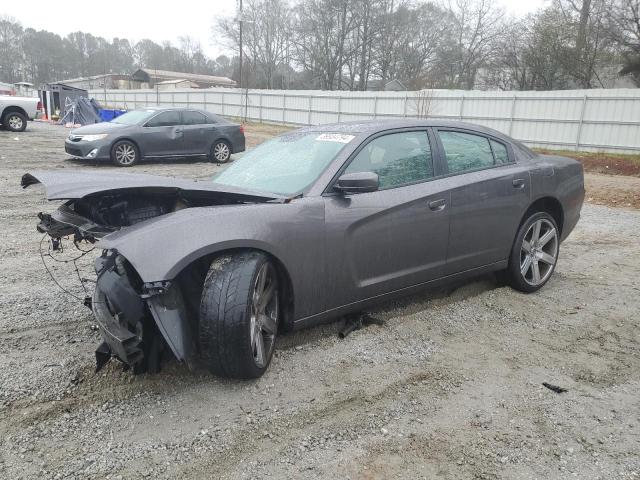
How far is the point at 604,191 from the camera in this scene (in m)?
11.4

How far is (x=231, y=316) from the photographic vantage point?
103 inches

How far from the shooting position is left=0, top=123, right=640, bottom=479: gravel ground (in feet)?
7.59

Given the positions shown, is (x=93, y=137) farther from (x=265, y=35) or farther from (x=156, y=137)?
(x=265, y=35)

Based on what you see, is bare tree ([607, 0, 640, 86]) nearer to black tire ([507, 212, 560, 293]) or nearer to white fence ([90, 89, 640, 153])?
white fence ([90, 89, 640, 153])

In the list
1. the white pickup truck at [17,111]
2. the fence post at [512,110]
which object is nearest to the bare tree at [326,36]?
the fence post at [512,110]

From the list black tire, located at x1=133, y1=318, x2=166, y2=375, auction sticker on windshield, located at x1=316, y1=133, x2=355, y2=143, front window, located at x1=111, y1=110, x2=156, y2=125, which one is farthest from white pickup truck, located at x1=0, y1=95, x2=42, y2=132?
black tire, located at x1=133, y1=318, x2=166, y2=375

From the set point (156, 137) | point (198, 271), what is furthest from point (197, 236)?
point (156, 137)

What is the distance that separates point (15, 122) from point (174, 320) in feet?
68.4

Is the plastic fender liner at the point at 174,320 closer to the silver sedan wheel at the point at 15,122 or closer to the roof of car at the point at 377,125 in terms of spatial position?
the roof of car at the point at 377,125

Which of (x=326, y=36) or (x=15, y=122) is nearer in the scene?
(x=15, y=122)

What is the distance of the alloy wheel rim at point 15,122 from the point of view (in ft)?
64.2

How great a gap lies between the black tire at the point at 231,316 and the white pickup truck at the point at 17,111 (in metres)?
20.4

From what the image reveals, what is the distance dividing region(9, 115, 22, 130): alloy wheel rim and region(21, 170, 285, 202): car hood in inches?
759

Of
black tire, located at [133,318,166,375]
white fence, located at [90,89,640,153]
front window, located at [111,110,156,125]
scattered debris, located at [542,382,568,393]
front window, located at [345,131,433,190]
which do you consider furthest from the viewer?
white fence, located at [90,89,640,153]
